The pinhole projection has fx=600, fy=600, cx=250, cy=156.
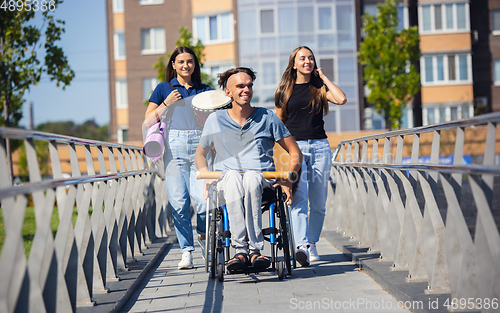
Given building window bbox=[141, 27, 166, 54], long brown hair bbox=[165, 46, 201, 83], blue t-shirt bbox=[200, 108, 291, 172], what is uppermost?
building window bbox=[141, 27, 166, 54]

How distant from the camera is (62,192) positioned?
141 inches

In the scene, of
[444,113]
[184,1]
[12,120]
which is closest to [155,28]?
[184,1]

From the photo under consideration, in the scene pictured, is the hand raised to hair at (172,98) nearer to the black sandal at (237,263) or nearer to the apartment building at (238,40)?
the black sandal at (237,263)

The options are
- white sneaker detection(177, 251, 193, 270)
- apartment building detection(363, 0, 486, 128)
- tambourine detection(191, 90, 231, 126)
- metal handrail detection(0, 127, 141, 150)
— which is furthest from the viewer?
apartment building detection(363, 0, 486, 128)

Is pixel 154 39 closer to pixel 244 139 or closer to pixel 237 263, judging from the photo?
pixel 244 139

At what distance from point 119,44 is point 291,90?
3338cm

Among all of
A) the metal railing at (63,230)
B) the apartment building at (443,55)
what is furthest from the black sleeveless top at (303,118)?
the apartment building at (443,55)

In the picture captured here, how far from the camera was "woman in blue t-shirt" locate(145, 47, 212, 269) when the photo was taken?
611 centimetres

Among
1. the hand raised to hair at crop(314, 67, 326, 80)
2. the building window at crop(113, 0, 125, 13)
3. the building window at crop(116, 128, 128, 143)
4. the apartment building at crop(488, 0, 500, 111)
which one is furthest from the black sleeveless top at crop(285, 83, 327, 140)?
the building window at crop(113, 0, 125, 13)

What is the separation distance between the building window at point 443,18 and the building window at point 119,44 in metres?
18.2

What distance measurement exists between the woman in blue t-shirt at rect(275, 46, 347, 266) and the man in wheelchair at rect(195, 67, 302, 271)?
69cm

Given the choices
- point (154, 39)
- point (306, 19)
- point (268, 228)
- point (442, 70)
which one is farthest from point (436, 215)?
point (154, 39)

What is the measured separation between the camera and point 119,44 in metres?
38.0

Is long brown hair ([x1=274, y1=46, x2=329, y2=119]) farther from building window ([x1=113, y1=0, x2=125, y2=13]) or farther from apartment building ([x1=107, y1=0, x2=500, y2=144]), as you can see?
building window ([x1=113, y1=0, x2=125, y2=13])
